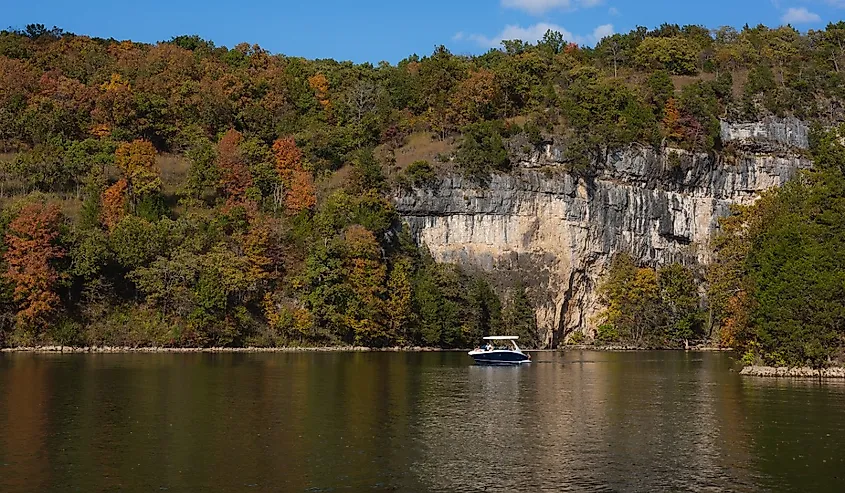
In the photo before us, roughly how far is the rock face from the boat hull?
34.7 metres

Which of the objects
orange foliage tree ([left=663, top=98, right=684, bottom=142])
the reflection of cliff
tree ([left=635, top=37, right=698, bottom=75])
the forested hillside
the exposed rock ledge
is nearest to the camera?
the reflection of cliff

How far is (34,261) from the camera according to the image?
8431cm

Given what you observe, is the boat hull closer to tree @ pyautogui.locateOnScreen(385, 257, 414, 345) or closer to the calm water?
the calm water

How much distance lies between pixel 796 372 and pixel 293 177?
68424mm

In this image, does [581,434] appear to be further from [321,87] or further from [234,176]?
[321,87]

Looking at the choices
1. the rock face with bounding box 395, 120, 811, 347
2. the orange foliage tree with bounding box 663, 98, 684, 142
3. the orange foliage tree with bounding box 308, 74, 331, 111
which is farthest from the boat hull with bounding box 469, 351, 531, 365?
the orange foliage tree with bounding box 308, 74, 331, 111

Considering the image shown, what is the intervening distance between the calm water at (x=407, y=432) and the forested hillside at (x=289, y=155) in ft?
61.4

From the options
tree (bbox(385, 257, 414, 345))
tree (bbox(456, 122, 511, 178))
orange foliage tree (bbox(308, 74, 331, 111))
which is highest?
orange foliage tree (bbox(308, 74, 331, 111))

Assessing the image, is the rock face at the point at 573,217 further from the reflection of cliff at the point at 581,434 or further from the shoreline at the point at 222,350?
the reflection of cliff at the point at 581,434

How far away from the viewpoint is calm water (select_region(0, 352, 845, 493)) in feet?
93.8

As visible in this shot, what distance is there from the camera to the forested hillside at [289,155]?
89.4 metres

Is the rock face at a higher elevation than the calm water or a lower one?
higher

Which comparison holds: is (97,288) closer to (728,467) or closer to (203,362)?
(203,362)

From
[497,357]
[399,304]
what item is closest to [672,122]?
[399,304]
